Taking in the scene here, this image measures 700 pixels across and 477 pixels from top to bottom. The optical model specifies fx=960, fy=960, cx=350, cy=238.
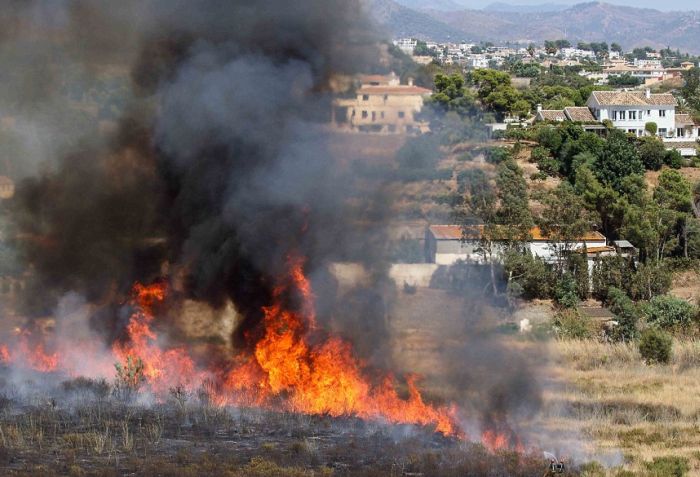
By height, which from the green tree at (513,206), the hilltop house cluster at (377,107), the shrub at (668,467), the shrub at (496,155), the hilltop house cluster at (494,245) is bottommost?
the shrub at (668,467)

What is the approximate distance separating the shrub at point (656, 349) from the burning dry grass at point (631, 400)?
389 mm

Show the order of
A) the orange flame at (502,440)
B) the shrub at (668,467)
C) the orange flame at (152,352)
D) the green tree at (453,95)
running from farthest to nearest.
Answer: the green tree at (453,95) → the orange flame at (152,352) → the orange flame at (502,440) → the shrub at (668,467)

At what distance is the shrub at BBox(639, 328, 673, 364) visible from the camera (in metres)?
38.8

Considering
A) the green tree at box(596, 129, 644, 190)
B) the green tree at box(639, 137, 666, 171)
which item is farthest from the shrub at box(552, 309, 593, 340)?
the green tree at box(639, 137, 666, 171)

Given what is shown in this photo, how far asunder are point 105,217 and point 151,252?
267 cm

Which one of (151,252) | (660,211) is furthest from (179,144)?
(660,211)

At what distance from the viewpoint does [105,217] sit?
3344cm

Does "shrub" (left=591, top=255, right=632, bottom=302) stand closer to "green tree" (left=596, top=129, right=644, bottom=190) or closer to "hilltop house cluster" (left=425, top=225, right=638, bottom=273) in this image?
"hilltop house cluster" (left=425, top=225, right=638, bottom=273)

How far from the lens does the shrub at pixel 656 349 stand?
3878 cm

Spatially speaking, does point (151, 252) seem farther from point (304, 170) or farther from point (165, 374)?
point (304, 170)

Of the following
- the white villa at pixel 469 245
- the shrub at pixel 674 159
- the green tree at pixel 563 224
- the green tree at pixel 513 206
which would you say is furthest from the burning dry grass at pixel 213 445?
the shrub at pixel 674 159

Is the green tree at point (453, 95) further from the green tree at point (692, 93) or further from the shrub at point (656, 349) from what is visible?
the green tree at point (692, 93)

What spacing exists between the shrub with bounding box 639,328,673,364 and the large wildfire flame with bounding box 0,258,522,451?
1485 cm

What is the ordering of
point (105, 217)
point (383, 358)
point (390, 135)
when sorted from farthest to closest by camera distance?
point (390, 135) → point (105, 217) → point (383, 358)
